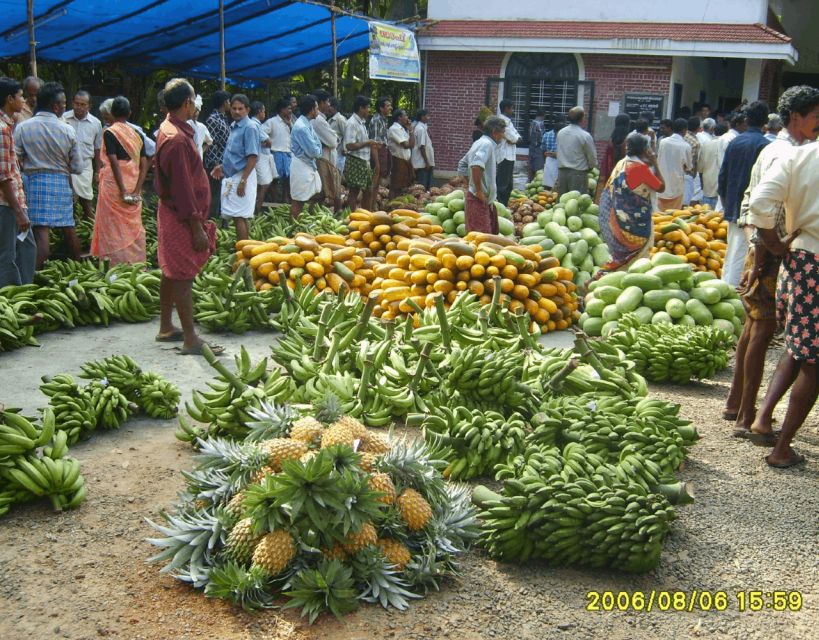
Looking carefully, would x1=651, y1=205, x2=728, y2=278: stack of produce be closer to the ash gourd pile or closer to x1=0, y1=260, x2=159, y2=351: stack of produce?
the ash gourd pile

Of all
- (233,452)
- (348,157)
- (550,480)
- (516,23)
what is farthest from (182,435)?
(516,23)

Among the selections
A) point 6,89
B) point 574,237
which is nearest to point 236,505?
point 6,89

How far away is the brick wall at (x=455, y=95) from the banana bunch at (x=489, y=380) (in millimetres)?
17080

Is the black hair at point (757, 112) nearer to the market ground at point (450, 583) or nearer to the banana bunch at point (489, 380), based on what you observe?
the market ground at point (450, 583)

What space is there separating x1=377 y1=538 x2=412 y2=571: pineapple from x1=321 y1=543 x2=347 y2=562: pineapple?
16 centimetres

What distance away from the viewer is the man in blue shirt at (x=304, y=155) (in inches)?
435

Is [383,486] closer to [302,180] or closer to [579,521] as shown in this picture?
[579,521]

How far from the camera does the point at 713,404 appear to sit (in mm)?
5867

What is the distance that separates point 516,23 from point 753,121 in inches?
570

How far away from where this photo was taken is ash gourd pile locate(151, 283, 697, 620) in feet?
10.3

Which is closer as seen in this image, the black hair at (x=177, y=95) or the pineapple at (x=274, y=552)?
the pineapple at (x=274, y=552)

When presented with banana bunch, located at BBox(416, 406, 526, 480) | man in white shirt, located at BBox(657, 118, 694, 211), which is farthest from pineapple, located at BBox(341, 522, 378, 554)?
man in white shirt, located at BBox(657, 118, 694, 211)

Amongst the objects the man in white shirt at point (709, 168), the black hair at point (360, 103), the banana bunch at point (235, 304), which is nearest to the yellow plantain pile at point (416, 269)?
the banana bunch at point (235, 304)

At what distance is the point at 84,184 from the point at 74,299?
11.5 ft
